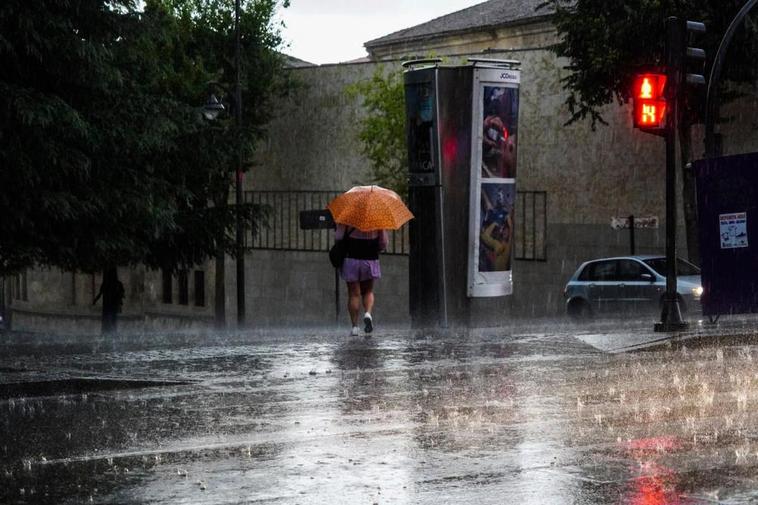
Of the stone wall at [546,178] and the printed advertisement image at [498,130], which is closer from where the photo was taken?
the printed advertisement image at [498,130]

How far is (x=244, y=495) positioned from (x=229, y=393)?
421cm

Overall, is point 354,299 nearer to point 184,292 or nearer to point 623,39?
point 623,39

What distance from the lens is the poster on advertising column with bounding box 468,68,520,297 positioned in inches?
817

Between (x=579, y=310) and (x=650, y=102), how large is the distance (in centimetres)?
1564

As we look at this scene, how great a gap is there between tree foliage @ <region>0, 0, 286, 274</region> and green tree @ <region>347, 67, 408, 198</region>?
32.0 ft

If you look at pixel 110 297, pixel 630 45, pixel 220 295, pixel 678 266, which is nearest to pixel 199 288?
pixel 220 295

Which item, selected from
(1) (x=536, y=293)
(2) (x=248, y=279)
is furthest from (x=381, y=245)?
(2) (x=248, y=279)

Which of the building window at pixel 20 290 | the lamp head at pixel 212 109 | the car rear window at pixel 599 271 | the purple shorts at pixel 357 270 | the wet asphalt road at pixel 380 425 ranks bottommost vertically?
the building window at pixel 20 290

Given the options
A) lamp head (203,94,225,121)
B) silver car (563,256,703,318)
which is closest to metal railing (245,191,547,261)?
lamp head (203,94,225,121)

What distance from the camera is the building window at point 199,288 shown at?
179ft

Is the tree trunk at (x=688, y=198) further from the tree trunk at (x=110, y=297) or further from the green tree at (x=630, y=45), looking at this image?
the tree trunk at (x=110, y=297)

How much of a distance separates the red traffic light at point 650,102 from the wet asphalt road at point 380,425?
394 centimetres

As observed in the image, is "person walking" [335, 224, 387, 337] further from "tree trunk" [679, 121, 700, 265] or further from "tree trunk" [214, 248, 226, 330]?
"tree trunk" [214, 248, 226, 330]

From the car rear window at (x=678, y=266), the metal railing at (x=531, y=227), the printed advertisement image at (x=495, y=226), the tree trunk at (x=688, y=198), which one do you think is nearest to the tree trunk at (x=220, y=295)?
the metal railing at (x=531, y=227)
